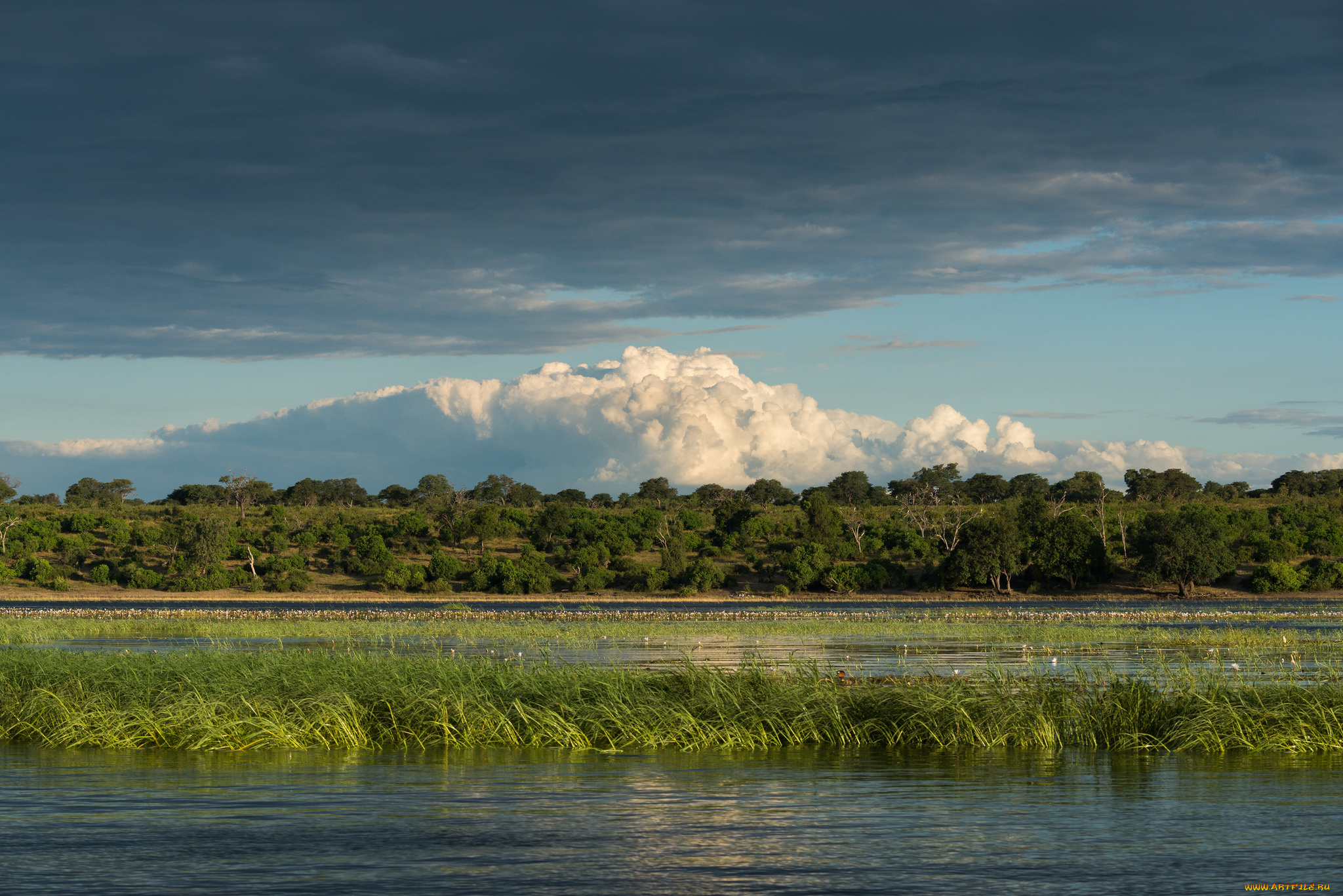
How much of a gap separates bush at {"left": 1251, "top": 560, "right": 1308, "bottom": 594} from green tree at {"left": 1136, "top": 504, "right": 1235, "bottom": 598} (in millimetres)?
2452

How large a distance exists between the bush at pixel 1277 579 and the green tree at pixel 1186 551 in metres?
2.45

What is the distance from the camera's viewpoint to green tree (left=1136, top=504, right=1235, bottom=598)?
8712cm

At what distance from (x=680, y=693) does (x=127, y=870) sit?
10.5 m

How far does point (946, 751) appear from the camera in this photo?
1814 cm

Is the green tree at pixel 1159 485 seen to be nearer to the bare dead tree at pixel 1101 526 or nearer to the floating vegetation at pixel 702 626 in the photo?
the bare dead tree at pixel 1101 526

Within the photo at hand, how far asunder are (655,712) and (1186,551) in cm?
7807

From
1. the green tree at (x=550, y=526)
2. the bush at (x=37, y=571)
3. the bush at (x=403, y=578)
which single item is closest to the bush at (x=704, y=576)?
the green tree at (x=550, y=526)

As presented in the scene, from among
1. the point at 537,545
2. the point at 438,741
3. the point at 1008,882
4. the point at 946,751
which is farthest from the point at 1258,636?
the point at 537,545

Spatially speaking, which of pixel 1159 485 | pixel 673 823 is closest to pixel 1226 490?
pixel 1159 485

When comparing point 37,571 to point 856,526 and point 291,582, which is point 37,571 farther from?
point 856,526

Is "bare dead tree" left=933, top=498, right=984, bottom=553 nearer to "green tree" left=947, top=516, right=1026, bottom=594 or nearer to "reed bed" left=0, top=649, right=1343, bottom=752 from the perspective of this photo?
"green tree" left=947, top=516, right=1026, bottom=594

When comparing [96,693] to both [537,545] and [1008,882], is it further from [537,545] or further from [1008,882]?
[537,545]

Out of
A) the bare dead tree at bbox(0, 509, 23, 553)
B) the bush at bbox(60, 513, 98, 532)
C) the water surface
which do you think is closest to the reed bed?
the water surface

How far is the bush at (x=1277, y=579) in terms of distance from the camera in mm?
88312
